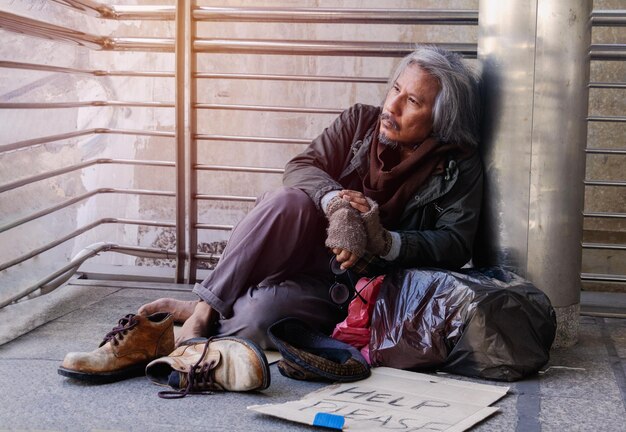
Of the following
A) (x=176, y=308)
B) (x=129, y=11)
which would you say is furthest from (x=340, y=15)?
(x=176, y=308)

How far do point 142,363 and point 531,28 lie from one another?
2075 mm

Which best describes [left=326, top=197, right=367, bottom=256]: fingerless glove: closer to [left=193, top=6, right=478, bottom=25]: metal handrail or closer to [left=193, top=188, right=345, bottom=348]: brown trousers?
[left=193, top=188, right=345, bottom=348]: brown trousers

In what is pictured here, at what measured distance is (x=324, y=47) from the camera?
4.78m

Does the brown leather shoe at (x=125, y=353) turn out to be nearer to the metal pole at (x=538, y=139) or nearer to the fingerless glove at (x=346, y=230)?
the fingerless glove at (x=346, y=230)

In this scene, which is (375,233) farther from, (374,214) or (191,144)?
(191,144)

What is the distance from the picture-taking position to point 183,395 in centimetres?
318

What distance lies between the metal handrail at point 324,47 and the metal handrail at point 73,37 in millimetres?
289

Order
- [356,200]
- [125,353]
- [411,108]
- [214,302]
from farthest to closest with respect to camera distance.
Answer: [411,108], [214,302], [356,200], [125,353]

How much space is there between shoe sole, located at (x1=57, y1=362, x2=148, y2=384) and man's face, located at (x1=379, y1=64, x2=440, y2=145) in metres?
1.43

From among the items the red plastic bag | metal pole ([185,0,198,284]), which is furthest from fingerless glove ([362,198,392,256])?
metal pole ([185,0,198,284])

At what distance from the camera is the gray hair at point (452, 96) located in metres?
3.87

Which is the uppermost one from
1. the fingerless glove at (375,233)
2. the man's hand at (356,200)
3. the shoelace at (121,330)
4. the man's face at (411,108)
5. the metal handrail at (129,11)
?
the metal handrail at (129,11)

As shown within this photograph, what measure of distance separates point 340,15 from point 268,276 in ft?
5.19

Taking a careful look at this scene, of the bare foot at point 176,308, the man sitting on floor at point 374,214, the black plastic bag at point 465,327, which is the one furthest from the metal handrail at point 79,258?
the black plastic bag at point 465,327
